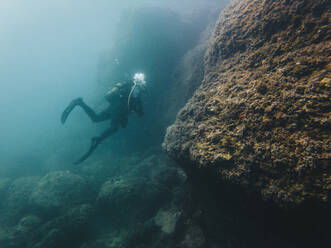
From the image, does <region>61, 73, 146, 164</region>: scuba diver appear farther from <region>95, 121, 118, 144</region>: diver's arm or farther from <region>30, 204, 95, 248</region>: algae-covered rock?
<region>30, 204, 95, 248</region>: algae-covered rock

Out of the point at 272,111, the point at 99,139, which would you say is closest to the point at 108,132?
the point at 99,139

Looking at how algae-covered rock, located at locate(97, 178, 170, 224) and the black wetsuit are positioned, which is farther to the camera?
the black wetsuit

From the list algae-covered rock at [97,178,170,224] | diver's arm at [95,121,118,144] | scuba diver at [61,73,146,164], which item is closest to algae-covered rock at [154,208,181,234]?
algae-covered rock at [97,178,170,224]

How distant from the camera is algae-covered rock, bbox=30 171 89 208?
8141 millimetres

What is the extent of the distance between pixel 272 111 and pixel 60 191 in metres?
9.53

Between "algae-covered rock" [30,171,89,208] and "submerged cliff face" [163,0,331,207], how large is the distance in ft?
23.2

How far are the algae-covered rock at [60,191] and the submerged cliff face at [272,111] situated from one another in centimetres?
708

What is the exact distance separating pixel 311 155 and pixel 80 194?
9521 millimetres

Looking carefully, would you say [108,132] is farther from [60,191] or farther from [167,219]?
[167,219]

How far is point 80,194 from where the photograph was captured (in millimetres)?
8688

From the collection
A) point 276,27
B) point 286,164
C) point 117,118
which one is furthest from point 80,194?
point 276,27

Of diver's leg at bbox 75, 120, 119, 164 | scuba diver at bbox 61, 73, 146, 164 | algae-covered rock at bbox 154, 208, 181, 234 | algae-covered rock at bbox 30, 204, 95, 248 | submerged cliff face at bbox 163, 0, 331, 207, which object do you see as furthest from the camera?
diver's leg at bbox 75, 120, 119, 164

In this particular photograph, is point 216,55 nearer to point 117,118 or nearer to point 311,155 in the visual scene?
point 311,155

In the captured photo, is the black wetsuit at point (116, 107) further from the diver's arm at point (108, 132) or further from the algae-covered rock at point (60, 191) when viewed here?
the algae-covered rock at point (60, 191)
